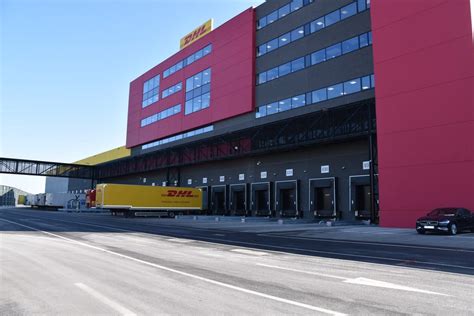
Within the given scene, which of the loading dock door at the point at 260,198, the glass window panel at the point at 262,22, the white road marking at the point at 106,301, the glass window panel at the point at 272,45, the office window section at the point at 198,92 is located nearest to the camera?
the white road marking at the point at 106,301

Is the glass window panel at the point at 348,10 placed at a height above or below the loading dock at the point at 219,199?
above

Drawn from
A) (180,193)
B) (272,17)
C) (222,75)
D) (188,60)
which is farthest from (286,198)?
(188,60)

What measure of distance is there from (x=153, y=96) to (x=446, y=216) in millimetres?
54734

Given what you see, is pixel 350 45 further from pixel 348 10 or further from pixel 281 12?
pixel 281 12

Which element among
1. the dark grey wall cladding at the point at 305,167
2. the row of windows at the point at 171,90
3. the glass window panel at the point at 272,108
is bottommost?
the dark grey wall cladding at the point at 305,167

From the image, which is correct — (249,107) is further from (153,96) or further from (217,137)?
(153,96)

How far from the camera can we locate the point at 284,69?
43938mm

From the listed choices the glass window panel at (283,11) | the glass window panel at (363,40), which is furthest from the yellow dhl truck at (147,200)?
the glass window panel at (363,40)

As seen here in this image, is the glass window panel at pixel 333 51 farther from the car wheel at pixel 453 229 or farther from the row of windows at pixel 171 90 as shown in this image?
the row of windows at pixel 171 90

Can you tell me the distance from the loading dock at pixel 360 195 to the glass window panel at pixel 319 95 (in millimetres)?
8448

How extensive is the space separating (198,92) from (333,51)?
22.8 meters

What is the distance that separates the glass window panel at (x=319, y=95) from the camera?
39.0 m

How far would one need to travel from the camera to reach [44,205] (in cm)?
8281

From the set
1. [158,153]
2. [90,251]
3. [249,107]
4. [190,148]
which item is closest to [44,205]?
[158,153]
